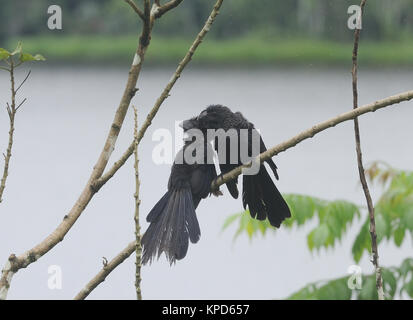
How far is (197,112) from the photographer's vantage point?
23156mm

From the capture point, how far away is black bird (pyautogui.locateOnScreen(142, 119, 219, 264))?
11.3 feet

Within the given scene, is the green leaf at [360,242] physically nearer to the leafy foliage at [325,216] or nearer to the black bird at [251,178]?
the leafy foliage at [325,216]

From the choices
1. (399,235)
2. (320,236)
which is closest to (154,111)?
(320,236)

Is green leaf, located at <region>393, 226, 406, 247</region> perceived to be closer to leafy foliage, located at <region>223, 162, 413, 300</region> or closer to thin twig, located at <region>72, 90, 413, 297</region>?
leafy foliage, located at <region>223, 162, 413, 300</region>

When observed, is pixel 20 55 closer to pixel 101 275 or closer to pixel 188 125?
pixel 101 275

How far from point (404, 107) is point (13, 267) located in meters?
25.3

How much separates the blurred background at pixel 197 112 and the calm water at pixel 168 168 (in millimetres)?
56

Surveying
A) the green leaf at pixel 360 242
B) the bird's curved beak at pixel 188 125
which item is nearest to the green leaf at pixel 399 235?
the green leaf at pixel 360 242

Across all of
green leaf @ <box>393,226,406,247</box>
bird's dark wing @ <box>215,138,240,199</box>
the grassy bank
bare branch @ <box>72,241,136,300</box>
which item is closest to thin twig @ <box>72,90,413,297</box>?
bare branch @ <box>72,241,136,300</box>

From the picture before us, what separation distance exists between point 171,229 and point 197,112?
64.5ft

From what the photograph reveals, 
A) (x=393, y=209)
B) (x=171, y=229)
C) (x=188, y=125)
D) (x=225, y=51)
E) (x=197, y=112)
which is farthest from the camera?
(x=225, y=51)

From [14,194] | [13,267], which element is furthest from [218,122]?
[14,194]

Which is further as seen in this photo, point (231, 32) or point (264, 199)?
point (231, 32)
